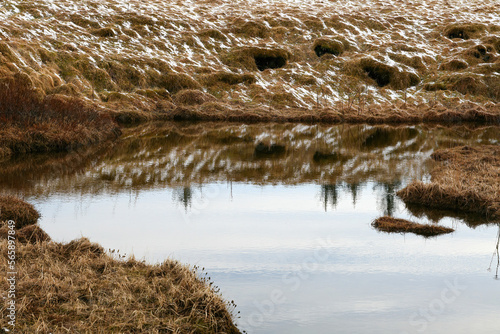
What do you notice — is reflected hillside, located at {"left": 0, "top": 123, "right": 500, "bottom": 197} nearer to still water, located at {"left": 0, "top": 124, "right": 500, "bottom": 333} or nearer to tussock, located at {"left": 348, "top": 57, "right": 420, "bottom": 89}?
still water, located at {"left": 0, "top": 124, "right": 500, "bottom": 333}

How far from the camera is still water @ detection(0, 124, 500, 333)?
11.0 meters

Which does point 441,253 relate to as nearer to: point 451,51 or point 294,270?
point 294,270

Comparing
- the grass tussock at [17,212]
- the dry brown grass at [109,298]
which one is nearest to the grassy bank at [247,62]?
the grass tussock at [17,212]

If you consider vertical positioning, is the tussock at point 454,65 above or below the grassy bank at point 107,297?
above

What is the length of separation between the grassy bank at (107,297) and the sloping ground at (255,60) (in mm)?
43356

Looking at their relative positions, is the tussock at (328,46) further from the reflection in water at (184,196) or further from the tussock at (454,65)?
the reflection in water at (184,196)

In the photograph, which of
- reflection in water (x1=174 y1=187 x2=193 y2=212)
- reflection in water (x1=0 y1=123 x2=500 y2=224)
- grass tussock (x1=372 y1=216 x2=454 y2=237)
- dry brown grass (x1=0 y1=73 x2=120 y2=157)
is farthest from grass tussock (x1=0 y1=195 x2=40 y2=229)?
dry brown grass (x1=0 y1=73 x2=120 y2=157)

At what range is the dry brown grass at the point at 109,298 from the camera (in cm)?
889

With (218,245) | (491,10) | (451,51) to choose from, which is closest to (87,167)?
(218,245)

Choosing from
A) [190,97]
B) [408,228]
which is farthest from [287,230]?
[190,97]

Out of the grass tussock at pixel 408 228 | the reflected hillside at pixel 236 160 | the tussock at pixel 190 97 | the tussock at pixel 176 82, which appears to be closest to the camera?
the grass tussock at pixel 408 228

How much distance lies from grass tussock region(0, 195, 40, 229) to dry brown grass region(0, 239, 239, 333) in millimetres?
3887

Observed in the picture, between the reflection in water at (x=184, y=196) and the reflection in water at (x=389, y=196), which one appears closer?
the reflection in water at (x=389, y=196)

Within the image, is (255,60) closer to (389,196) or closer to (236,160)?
(236,160)
